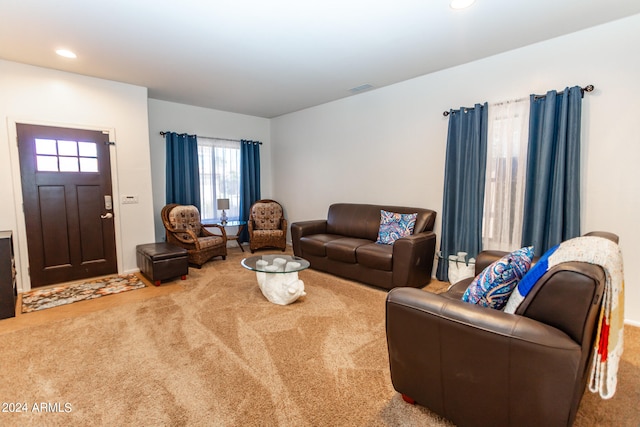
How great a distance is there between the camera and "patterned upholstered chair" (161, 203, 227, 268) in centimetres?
452

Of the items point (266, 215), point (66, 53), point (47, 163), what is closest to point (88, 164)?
point (47, 163)

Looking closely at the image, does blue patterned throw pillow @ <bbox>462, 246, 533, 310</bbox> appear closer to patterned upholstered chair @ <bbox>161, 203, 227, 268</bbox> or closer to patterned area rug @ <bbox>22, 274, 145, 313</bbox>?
patterned area rug @ <bbox>22, 274, 145, 313</bbox>

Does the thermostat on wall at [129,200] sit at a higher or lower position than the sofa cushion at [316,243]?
higher

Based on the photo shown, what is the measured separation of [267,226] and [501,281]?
4708 millimetres

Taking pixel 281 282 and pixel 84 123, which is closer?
pixel 281 282

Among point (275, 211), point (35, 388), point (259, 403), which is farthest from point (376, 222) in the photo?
point (35, 388)

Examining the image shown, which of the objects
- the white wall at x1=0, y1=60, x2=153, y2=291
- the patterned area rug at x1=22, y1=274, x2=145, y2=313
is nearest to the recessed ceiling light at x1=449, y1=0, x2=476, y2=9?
the white wall at x1=0, y1=60, x2=153, y2=291

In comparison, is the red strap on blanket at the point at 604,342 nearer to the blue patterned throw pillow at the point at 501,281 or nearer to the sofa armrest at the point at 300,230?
the blue patterned throw pillow at the point at 501,281

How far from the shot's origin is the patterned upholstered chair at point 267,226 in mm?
5508

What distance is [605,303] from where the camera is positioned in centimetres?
129

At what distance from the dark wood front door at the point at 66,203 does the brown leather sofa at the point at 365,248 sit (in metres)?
2.62

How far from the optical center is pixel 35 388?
6.34 ft

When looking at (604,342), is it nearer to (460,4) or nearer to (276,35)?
(460,4)

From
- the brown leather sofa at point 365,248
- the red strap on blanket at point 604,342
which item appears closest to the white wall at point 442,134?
the brown leather sofa at point 365,248
